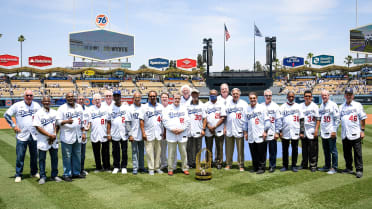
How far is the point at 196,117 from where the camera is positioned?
774 centimetres

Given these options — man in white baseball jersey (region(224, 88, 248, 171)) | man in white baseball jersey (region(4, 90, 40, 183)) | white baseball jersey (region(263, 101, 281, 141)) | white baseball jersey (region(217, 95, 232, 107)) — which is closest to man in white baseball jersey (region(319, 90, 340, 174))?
white baseball jersey (region(263, 101, 281, 141))

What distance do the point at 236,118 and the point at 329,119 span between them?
246 cm

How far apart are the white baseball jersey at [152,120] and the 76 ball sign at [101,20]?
51.9 m

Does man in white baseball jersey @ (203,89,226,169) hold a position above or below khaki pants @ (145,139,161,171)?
above

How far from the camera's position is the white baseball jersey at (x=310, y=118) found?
7.54 meters

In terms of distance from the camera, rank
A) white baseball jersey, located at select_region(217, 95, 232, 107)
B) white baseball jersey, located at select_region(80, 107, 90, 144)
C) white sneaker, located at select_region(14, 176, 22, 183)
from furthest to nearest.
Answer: white baseball jersey, located at select_region(217, 95, 232, 107)
white baseball jersey, located at select_region(80, 107, 90, 144)
white sneaker, located at select_region(14, 176, 22, 183)

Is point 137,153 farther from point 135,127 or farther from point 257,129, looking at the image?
point 257,129

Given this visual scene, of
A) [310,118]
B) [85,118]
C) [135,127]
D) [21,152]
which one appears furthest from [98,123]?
[310,118]

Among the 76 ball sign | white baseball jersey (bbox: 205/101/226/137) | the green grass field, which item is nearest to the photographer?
the green grass field

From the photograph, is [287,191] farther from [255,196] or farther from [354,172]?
[354,172]

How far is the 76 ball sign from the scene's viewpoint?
54.3 m

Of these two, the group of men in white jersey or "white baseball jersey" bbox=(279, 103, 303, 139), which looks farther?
"white baseball jersey" bbox=(279, 103, 303, 139)

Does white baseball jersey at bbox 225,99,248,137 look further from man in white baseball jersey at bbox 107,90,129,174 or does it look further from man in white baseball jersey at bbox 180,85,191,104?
man in white baseball jersey at bbox 107,90,129,174

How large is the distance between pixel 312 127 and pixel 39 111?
7005mm
